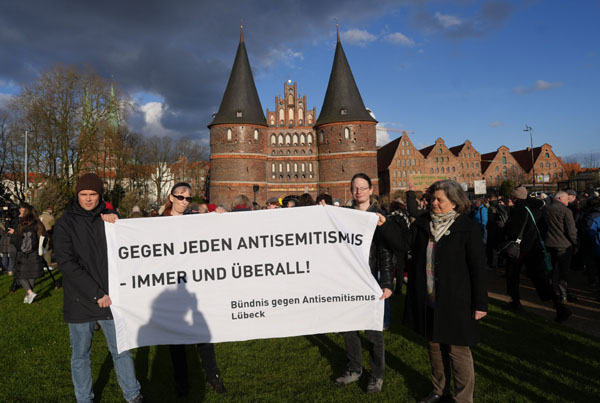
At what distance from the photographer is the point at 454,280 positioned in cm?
334

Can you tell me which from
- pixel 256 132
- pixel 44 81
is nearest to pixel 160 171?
pixel 256 132

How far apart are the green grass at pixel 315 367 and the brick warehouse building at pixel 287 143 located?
126 ft

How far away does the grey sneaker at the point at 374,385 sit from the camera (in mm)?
3938

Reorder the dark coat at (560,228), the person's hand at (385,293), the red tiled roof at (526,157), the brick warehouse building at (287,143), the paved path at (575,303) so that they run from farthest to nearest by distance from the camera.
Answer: the red tiled roof at (526,157) < the brick warehouse building at (287,143) < the dark coat at (560,228) < the paved path at (575,303) < the person's hand at (385,293)

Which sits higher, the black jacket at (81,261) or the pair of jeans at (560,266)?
the black jacket at (81,261)

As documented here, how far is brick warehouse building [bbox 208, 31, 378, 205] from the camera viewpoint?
149ft

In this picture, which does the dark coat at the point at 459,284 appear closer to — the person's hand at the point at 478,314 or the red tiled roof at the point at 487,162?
the person's hand at the point at 478,314

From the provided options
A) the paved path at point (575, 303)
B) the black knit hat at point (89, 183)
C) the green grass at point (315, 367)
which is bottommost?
the paved path at point (575, 303)

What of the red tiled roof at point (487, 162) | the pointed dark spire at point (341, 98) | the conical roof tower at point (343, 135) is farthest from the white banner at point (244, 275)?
the red tiled roof at point (487, 162)

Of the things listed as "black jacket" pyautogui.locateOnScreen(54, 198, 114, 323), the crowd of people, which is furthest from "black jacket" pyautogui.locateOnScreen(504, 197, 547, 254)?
"black jacket" pyautogui.locateOnScreen(54, 198, 114, 323)

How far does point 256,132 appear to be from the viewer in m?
46.6

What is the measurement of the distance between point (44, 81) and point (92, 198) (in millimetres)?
31997

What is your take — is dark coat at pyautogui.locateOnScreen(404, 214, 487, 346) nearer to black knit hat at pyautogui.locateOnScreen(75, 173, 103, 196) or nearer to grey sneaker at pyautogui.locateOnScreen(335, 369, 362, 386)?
grey sneaker at pyautogui.locateOnScreen(335, 369, 362, 386)

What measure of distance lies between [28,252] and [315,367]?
6425 millimetres
